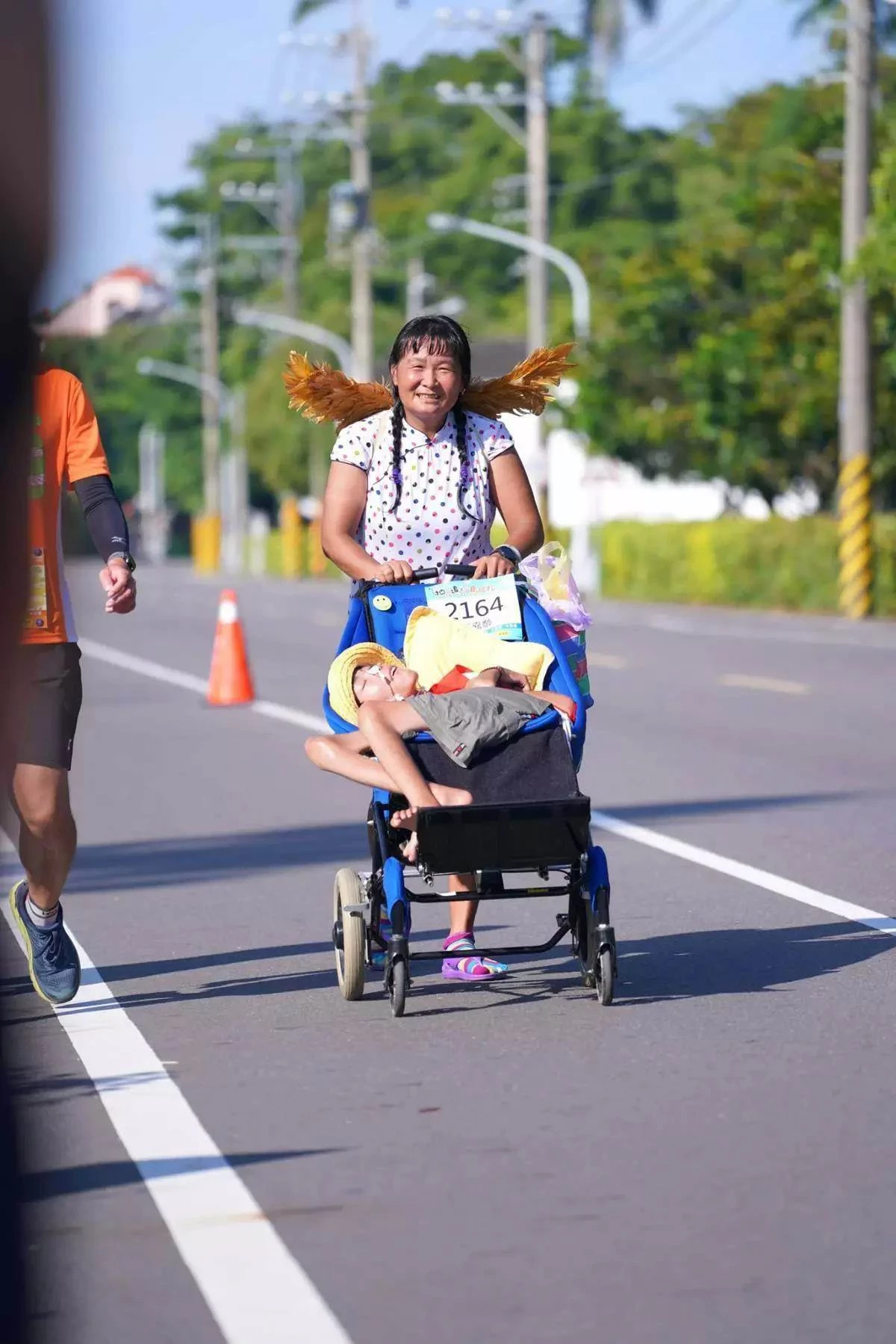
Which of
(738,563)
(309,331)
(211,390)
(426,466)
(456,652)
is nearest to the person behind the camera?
(456,652)

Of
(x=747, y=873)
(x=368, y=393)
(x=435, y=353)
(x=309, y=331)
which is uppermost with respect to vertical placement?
(x=309, y=331)

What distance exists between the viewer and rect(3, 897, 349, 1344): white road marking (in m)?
3.64

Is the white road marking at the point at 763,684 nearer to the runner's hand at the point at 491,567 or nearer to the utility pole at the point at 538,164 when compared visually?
the runner's hand at the point at 491,567

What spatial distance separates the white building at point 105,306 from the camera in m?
1.43

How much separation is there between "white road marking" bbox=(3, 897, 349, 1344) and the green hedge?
3163 centimetres

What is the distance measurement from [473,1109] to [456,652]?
70.9 inches

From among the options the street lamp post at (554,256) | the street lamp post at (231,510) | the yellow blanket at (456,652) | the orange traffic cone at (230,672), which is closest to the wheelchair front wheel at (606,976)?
the yellow blanket at (456,652)

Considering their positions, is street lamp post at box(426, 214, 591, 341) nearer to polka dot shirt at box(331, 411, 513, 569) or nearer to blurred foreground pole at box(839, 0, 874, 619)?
blurred foreground pole at box(839, 0, 874, 619)

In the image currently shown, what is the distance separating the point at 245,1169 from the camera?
479cm

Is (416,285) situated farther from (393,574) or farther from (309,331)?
(393,574)

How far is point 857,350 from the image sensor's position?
36812mm

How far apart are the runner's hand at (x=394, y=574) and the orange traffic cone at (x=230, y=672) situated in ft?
43.5

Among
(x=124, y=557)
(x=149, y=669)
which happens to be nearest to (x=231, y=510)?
(x=149, y=669)

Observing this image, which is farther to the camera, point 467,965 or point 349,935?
point 467,965
